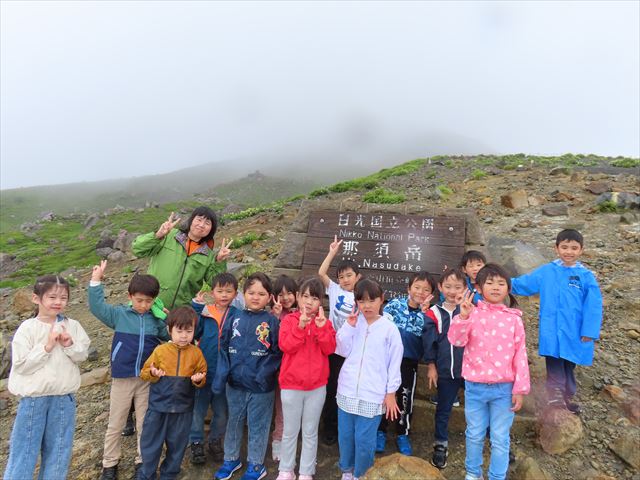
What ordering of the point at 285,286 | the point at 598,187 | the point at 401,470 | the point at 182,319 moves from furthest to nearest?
1. the point at 598,187
2. the point at 285,286
3. the point at 182,319
4. the point at 401,470

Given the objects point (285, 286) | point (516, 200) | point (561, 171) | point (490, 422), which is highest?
point (561, 171)

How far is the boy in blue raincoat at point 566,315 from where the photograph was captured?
393cm

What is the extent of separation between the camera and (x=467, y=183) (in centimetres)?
1545

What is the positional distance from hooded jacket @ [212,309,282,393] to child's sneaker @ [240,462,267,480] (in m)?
0.75

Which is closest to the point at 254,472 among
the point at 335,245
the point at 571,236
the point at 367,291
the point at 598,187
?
the point at 367,291

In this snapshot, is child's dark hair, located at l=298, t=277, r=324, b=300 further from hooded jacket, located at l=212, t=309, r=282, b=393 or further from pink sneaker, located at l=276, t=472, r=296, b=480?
pink sneaker, located at l=276, t=472, r=296, b=480

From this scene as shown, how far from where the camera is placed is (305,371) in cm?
338

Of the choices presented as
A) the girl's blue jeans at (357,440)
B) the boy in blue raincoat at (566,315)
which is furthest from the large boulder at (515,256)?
the girl's blue jeans at (357,440)

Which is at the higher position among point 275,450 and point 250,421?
point 250,421

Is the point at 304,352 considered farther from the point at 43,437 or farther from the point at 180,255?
the point at 43,437

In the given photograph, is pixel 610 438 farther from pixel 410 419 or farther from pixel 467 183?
pixel 467 183

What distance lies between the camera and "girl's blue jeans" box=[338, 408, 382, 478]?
330cm

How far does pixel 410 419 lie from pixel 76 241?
2776 cm

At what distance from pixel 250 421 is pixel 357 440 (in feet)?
3.56
